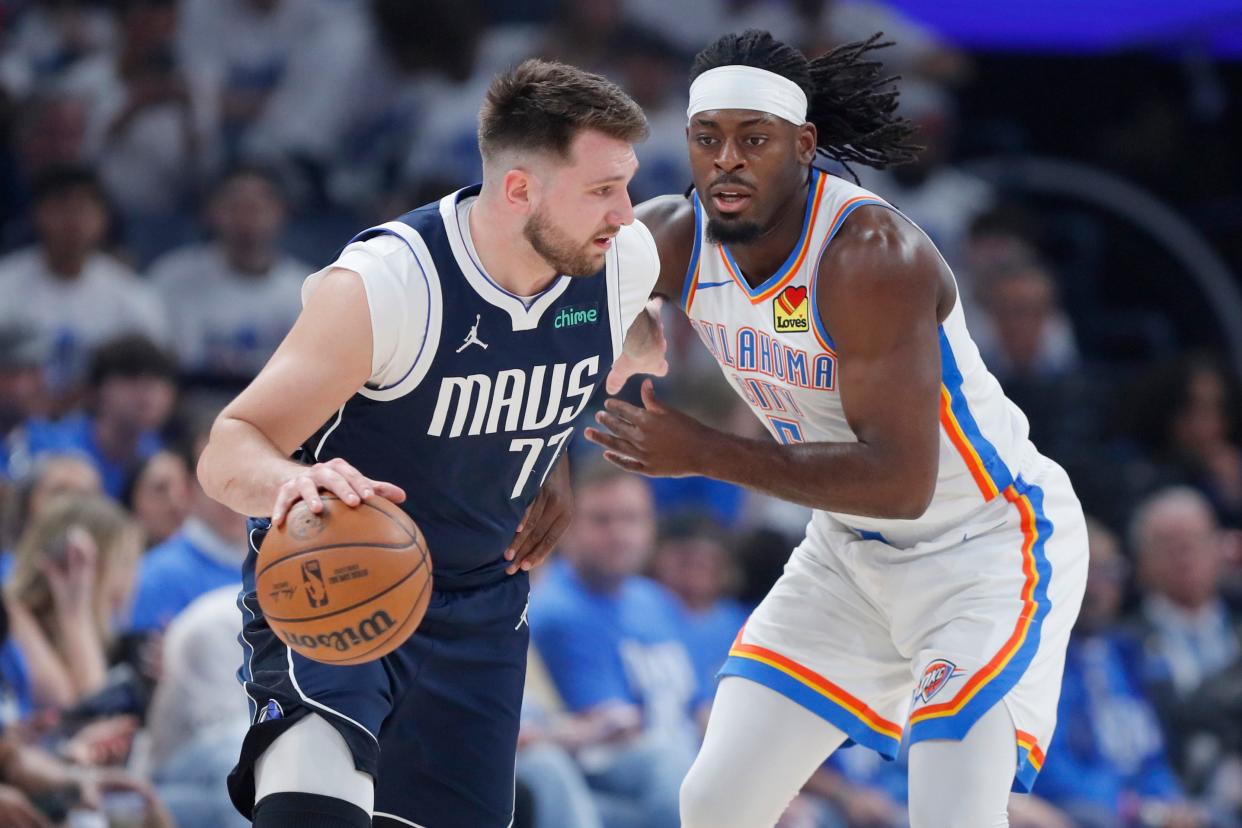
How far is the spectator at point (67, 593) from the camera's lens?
602cm

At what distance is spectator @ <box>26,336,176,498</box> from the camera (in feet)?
24.5

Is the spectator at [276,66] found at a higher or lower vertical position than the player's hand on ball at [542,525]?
higher

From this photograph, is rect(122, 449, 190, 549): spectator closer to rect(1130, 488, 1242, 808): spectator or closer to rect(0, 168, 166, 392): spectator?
rect(0, 168, 166, 392): spectator

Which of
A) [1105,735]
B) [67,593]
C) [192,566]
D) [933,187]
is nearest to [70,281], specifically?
[192,566]

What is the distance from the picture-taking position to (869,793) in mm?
7234

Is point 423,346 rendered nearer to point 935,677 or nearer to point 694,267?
point 694,267

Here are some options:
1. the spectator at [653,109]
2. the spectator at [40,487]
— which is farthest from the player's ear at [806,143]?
the spectator at [653,109]

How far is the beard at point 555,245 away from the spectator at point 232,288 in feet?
15.6

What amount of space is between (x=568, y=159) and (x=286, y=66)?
19.6ft

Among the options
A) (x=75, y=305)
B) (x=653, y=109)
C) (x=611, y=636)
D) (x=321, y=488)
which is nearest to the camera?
(x=321, y=488)

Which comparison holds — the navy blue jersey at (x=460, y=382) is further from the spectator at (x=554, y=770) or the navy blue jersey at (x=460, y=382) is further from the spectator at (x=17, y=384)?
the spectator at (x=17, y=384)

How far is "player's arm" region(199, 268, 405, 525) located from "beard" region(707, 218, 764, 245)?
3.41 feet

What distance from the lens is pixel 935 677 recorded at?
13.6ft

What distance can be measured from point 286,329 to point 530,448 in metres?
4.71
